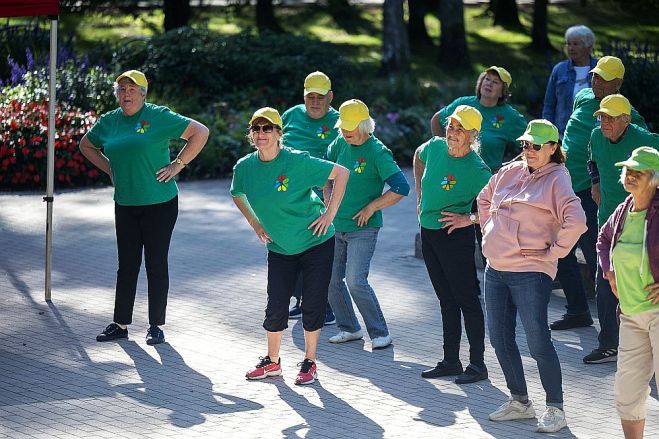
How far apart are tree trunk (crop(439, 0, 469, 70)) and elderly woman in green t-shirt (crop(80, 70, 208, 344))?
18.8m

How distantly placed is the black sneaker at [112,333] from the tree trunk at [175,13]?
19.7m

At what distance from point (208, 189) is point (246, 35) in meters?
6.25

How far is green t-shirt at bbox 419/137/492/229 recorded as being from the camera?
751 centimetres

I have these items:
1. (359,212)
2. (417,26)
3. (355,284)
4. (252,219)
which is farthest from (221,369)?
(417,26)

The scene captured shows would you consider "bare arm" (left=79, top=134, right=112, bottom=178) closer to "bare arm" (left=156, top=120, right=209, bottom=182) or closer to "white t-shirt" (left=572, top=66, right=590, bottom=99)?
"bare arm" (left=156, top=120, right=209, bottom=182)

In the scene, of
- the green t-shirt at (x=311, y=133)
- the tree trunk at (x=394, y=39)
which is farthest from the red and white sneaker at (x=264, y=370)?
the tree trunk at (x=394, y=39)

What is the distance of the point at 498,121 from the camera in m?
9.36

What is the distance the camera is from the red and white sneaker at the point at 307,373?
757 cm

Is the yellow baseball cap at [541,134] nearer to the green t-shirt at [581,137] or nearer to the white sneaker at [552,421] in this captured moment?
the white sneaker at [552,421]

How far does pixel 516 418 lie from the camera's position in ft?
22.6

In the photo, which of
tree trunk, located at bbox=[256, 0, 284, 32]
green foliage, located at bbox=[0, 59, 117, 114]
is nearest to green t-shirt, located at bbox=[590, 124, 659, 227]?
green foliage, located at bbox=[0, 59, 117, 114]

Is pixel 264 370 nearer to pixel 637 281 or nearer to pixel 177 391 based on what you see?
pixel 177 391

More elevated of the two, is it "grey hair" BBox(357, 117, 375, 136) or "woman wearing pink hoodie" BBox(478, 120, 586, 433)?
"grey hair" BBox(357, 117, 375, 136)

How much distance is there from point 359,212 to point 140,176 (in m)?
1.55
